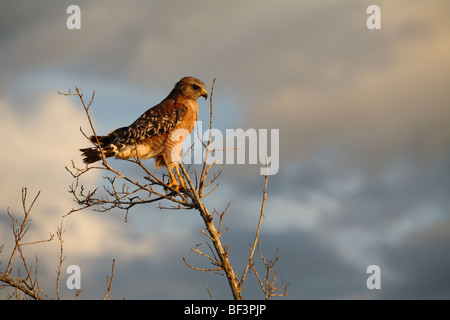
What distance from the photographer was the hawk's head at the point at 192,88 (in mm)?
9984

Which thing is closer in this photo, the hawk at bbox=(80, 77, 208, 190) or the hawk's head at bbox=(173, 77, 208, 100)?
the hawk at bbox=(80, 77, 208, 190)

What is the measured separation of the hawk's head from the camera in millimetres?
9984

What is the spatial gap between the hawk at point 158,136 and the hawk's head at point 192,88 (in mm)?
280

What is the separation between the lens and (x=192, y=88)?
10.0m

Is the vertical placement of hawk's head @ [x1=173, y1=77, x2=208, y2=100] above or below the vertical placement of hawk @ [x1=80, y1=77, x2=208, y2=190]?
above

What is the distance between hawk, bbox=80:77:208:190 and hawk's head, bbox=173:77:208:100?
0.92 feet

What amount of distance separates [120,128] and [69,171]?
250 centimetres

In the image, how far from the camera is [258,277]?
6.22 meters

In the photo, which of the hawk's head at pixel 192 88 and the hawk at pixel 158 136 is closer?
the hawk at pixel 158 136

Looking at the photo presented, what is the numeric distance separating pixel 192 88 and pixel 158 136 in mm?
1534
